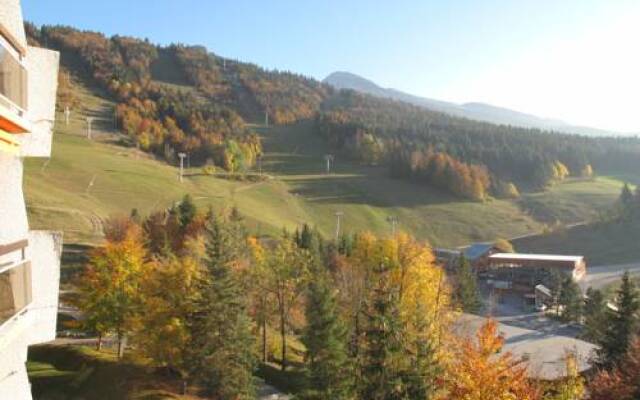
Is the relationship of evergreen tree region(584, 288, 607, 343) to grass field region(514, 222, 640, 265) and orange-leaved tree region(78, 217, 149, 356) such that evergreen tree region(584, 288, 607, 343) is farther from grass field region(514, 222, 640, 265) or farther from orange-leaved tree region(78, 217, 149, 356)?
grass field region(514, 222, 640, 265)

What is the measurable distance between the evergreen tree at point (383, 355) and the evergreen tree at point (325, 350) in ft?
11.2

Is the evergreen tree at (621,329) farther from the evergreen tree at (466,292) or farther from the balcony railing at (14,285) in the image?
the balcony railing at (14,285)

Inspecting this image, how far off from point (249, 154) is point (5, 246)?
499 feet

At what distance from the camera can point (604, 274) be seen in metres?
93.1

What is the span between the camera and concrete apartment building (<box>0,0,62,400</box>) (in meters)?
4.18

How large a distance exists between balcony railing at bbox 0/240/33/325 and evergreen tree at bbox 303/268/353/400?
23.7m

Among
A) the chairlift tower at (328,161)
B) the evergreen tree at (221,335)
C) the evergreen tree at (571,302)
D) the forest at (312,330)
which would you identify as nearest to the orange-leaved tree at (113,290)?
the forest at (312,330)

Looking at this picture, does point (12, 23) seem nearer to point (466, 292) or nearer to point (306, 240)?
point (466, 292)

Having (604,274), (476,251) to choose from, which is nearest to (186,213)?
(476,251)

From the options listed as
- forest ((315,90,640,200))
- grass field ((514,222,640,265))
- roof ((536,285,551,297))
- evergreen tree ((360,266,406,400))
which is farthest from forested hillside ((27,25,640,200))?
evergreen tree ((360,266,406,400))

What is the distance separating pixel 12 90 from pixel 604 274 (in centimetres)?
10444

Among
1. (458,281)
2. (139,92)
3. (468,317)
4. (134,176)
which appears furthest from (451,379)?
(139,92)

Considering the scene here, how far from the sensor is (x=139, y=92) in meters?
192

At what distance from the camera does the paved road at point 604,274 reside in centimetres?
8506
